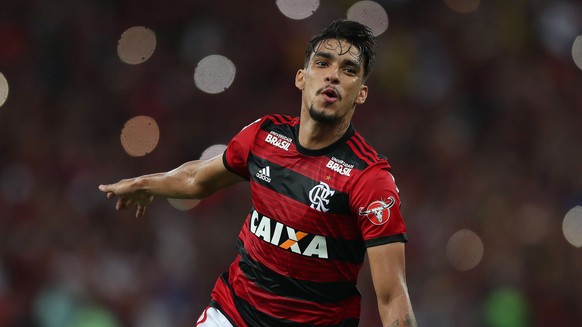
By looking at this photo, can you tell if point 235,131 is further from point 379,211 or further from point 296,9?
point 379,211

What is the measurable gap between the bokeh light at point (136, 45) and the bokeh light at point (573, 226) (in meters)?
4.79

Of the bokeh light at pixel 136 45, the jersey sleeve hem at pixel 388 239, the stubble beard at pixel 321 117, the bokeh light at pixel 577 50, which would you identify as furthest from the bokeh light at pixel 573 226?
the jersey sleeve hem at pixel 388 239

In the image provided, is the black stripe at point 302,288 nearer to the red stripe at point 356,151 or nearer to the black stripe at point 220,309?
the black stripe at point 220,309

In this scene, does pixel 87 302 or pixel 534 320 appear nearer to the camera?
pixel 87 302

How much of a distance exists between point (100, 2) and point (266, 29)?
6.22 ft

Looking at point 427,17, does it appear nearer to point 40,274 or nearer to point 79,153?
point 79,153

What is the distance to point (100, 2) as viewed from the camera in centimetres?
1007

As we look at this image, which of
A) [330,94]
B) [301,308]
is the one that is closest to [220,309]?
[301,308]

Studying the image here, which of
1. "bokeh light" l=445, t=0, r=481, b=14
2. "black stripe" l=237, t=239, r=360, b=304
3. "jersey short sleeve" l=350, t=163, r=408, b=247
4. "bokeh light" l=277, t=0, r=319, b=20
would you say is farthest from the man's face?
"bokeh light" l=445, t=0, r=481, b=14

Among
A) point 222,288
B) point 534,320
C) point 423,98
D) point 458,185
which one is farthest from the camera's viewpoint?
point 423,98

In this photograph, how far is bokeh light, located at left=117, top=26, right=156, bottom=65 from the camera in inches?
385

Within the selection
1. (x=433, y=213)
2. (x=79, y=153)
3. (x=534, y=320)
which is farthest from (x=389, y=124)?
(x=79, y=153)

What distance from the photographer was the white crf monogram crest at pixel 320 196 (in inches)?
150

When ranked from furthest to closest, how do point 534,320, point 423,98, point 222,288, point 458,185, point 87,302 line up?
point 423,98, point 458,185, point 534,320, point 87,302, point 222,288
